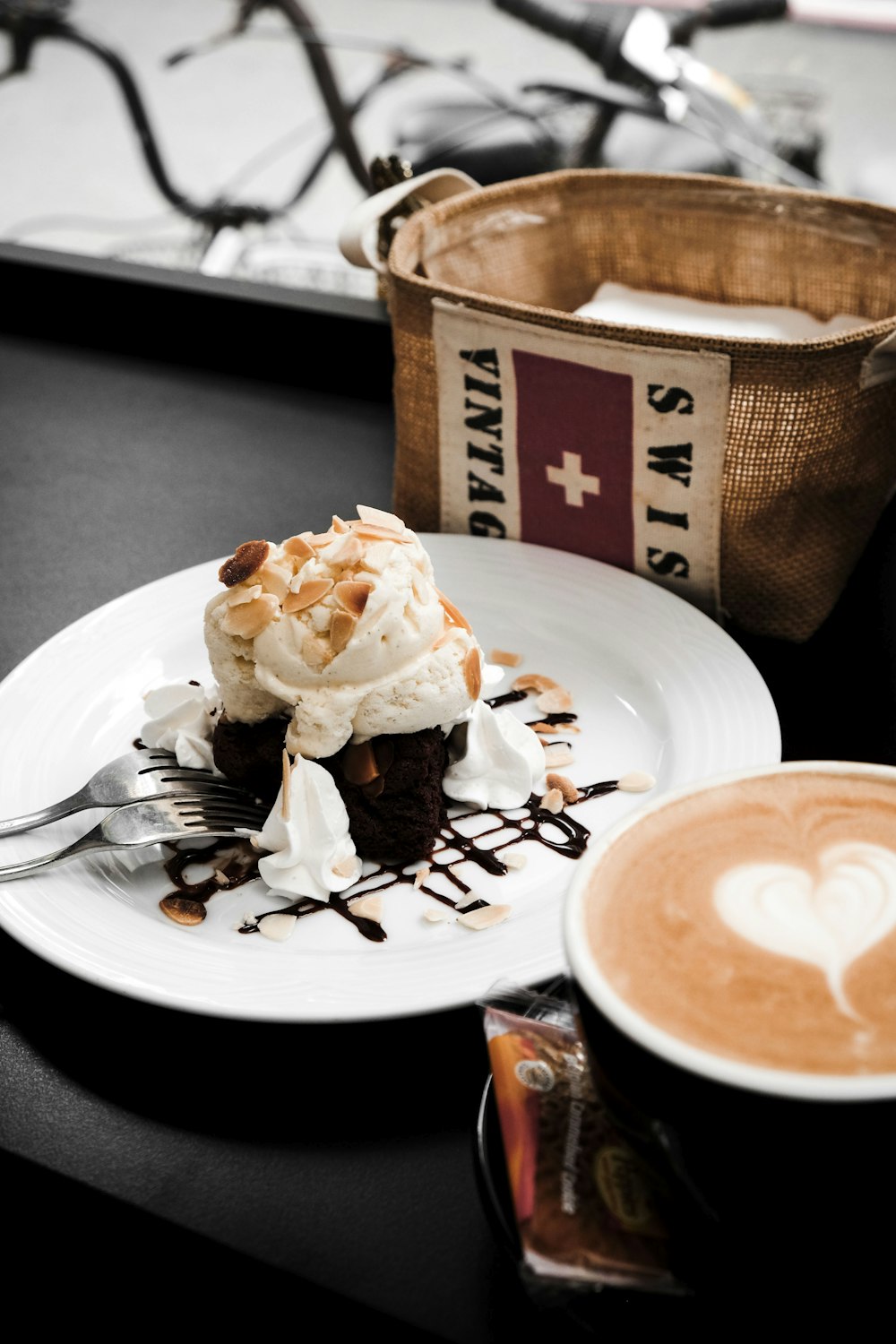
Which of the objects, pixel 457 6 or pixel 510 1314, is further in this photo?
pixel 457 6

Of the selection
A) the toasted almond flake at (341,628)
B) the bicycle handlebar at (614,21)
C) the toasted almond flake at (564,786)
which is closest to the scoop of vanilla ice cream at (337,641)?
the toasted almond flake at (341,628)

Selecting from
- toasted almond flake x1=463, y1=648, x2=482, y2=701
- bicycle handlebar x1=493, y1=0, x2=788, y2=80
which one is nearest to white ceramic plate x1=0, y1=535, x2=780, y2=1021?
toasted almond flake x1=463, y1=648, x2=482, y2=701

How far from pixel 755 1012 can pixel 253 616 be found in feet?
1.77

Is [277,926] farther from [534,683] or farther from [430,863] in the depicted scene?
[534,683]

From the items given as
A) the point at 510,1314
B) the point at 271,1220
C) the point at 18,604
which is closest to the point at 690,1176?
the point at 510,1314

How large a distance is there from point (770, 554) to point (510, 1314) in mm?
715

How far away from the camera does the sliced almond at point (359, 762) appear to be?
38.2 inches

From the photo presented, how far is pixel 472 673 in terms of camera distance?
101 centimetres

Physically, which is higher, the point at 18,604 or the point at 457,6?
the point at 457,6

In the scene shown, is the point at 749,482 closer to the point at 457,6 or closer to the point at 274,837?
the point at 274,837

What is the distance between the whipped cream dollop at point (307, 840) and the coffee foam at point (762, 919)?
0.36 metres

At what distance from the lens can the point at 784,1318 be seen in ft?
2.04

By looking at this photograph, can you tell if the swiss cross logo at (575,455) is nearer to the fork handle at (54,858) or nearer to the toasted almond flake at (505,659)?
the toasted almond flake at (505,659)

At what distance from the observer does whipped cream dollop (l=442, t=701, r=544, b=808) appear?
1025mm
